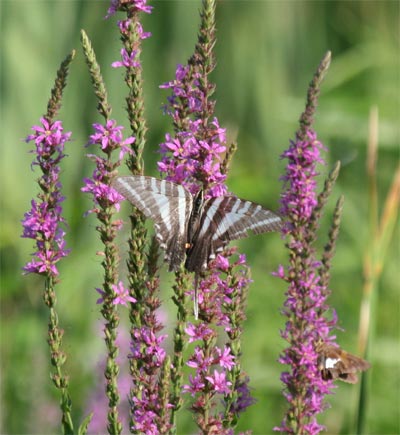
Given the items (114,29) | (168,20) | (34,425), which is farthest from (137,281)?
(168,20)

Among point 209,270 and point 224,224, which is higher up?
point 224,224

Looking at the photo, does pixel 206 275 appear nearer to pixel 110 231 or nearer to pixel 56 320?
pixel 110 231

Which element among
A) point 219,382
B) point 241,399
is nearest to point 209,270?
point 219,382

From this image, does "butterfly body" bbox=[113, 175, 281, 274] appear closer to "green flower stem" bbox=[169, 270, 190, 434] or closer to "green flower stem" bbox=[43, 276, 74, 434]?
"green flower stem" bbox=[169, 270, 190, 434]

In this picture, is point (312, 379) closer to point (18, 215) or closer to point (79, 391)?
point (79, 391)

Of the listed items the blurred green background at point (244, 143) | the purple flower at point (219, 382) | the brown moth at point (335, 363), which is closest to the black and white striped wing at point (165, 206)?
the purple flower at point (219, 382)

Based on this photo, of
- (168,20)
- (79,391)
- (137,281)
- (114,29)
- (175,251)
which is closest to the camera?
(137,281)

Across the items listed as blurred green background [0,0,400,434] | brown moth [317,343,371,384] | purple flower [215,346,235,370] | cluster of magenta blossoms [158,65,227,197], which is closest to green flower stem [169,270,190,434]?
purple flower [215,346,235,370]
